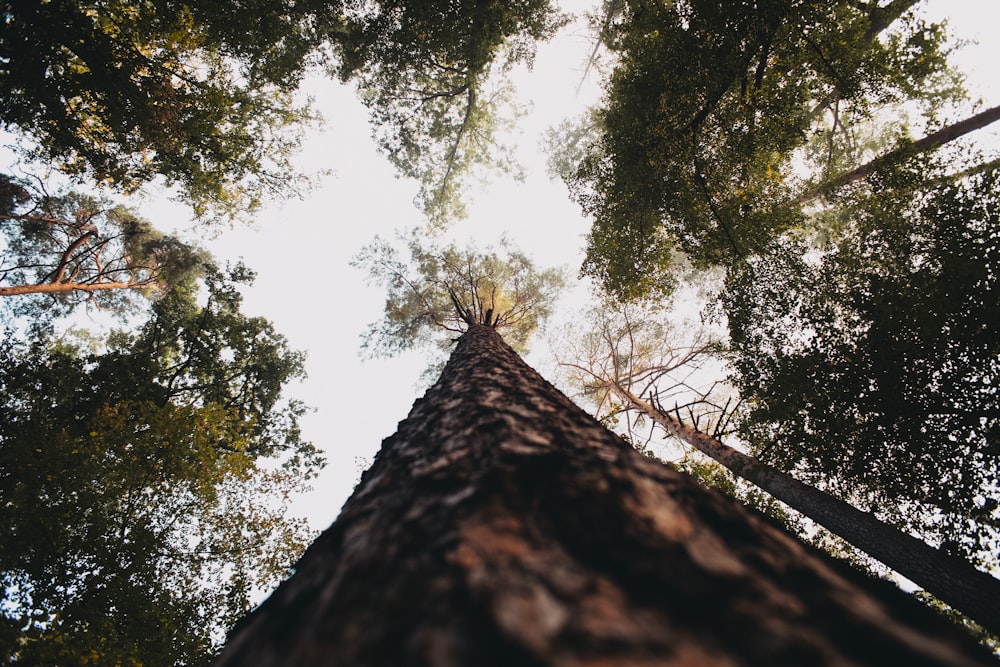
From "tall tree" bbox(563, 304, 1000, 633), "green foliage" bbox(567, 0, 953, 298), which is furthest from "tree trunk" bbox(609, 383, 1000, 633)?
"green foliage" bbox(567, 0, 953, 298)

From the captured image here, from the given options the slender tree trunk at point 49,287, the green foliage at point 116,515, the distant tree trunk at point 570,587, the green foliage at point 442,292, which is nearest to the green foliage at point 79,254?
the slender tree trunk at point 49,287

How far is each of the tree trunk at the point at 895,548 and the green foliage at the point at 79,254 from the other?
20.9 metres

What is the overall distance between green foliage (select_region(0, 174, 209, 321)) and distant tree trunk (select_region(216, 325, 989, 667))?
1781cm

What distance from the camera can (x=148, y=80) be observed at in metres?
8.52

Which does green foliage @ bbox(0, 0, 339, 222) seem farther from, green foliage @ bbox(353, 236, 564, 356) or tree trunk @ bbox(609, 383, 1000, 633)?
tree trunk @ bbox(609, 383, 1000, 633)

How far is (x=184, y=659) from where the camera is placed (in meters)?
6.71

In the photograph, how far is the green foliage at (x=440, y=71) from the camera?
11211 mm

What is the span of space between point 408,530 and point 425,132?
18506 millimetres

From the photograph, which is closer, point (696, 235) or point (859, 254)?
point (859, 254)

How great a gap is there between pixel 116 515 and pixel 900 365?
47.3 ft

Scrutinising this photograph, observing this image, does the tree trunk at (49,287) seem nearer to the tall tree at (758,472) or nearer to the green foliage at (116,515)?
the green foliage at (116,515)

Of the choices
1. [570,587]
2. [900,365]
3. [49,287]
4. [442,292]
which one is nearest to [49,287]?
[49,287]

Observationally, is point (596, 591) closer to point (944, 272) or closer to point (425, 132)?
point (944, 272)

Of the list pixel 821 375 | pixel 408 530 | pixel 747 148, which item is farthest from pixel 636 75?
pixel 408 530
